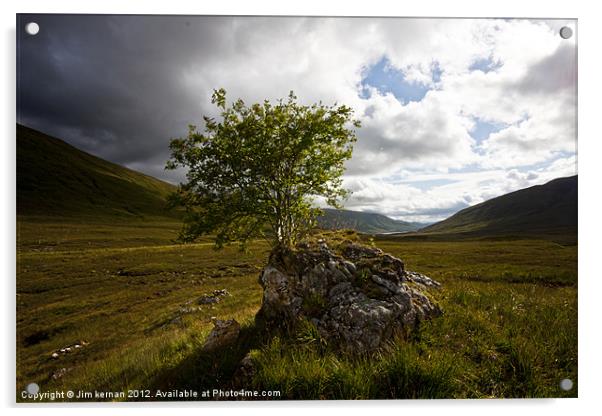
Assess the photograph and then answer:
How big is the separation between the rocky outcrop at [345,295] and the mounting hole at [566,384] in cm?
220

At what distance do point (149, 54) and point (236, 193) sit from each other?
3.96 metres

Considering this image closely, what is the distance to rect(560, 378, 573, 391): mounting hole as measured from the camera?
443cm

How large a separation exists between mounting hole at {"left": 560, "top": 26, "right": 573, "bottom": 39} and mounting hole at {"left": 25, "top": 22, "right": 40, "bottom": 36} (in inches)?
473

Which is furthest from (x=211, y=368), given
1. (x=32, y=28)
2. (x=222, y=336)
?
(x=32, y=28)

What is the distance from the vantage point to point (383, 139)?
7629 mm

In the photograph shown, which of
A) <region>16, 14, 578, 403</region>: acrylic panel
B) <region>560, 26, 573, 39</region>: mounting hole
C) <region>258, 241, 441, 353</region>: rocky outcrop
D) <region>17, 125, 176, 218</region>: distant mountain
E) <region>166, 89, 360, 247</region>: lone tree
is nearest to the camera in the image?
<region>258, 241, 441, 353</region>: rocky outcrop

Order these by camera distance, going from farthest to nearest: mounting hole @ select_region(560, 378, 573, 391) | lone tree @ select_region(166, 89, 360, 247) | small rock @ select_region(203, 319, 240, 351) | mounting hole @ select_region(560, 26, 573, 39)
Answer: lone tree @ select_region(166, 89, 360, 247)
mounting hole @ select_region(560, 26, 573, 39)
small rock @ select_region(203, 319, 240, 351)
mounting hole @ select_region(560, 378, 573, 391)

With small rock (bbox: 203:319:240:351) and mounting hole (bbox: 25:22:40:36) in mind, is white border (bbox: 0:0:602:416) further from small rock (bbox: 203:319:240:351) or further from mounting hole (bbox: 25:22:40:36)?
small rock (bbox: 203:319:240:351)

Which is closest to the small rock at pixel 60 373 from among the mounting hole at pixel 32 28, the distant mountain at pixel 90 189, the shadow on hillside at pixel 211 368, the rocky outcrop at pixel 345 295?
the shadow on hillside at pixel 211 368

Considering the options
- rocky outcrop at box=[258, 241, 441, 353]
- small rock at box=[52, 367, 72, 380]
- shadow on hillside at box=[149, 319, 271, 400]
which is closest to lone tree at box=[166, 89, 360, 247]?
rocky outcrop at box=[258, 241, 441, 353]

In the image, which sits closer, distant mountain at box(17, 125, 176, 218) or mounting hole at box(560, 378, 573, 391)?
mounting hole at box(560, 378, 573, 391)
